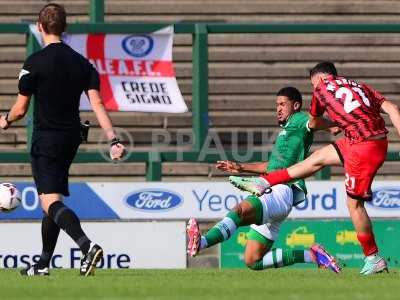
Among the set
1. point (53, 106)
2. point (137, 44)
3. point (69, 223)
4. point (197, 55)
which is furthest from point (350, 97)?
point (137, 44)

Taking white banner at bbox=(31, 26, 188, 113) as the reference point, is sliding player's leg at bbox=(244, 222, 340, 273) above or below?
below

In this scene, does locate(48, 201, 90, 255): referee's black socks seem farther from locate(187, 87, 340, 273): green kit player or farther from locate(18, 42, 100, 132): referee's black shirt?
locate(187, 87, 340, 273): green kit player

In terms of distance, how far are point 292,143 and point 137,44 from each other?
4.69m

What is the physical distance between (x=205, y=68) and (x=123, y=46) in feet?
3.17

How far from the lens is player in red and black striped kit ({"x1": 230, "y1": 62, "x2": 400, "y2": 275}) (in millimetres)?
10625

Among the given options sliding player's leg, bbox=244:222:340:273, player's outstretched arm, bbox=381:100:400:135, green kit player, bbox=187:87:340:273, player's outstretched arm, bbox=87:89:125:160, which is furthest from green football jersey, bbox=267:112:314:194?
player's outstretched arm, bbox=87:89:125:160

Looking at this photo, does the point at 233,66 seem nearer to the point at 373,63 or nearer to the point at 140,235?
the point at 373,63

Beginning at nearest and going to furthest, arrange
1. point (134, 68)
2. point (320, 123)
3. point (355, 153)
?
point (355, 153)
point (320, 123)
point (134, 68)

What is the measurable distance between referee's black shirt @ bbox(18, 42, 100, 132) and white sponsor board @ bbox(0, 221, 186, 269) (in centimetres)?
490

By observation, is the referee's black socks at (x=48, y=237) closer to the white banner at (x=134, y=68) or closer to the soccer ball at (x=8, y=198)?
the soccer ball at (x=8, y=198)

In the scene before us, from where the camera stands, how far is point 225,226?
36.3 feet

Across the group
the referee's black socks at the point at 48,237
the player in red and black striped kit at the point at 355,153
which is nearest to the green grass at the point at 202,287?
the referee's black socks at the point at 48,237

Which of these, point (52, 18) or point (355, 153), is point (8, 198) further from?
point (355, 153)

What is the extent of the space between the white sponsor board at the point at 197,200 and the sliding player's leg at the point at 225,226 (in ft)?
12.6
